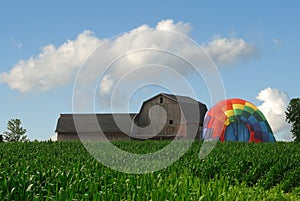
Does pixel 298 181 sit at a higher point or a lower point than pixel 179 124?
lower

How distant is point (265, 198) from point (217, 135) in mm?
21028

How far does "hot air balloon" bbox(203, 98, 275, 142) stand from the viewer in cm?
3222

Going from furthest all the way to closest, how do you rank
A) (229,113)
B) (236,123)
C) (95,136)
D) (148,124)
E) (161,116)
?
(95,136) → (148,124) → (161,116) → (236,123) → (229,113)

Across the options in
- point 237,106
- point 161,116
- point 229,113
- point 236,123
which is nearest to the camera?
point 229,113

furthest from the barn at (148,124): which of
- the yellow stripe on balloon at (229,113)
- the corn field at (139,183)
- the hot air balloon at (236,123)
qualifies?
the corn field at (139,183)

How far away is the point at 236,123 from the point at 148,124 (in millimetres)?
19577

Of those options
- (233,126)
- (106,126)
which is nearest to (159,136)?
(106,126)

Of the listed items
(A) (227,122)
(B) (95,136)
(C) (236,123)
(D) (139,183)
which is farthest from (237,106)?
(D) (139,183)

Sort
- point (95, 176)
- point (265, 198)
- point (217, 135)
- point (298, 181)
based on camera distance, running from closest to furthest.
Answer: point (95, 176), point (265, 198), point (298, 181), point (217, 135)

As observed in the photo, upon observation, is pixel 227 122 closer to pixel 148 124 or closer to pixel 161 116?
pixel 161 116

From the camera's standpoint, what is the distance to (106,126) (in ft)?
187

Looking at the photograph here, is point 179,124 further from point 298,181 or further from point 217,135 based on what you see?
point 298,181

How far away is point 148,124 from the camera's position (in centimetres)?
5122

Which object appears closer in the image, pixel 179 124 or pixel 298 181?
pixel 298 181
